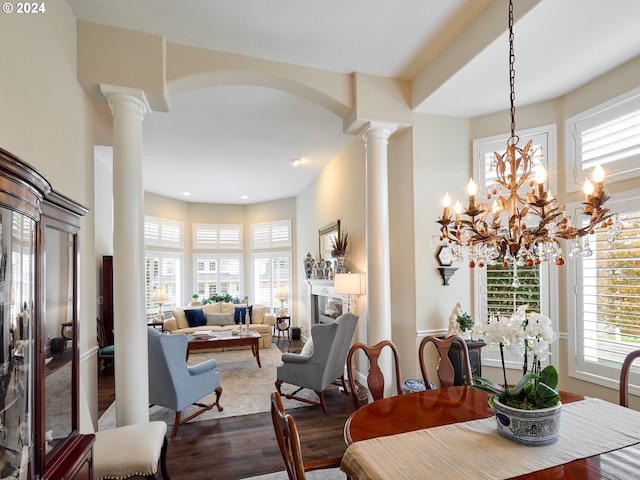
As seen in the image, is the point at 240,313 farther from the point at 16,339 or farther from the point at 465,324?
the point at 16,339

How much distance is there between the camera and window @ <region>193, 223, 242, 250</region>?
9.15 meters

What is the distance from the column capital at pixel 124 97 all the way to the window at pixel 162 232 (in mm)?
5180

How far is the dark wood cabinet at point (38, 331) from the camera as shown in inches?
44.4

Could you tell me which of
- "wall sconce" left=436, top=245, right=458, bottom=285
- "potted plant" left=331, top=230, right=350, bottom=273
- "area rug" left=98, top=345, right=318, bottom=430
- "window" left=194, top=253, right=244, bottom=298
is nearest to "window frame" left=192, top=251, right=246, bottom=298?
"window" left=194, top=253, right=244, bottom=298

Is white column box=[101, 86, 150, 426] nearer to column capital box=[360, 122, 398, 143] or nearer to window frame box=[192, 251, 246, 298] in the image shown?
column capital box=[360, 122, 398, 143]

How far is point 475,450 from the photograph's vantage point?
1481 millimetres

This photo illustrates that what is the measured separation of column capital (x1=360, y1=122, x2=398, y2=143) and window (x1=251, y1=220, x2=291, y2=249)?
5490mm

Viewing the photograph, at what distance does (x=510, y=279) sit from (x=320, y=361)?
7.25 feet

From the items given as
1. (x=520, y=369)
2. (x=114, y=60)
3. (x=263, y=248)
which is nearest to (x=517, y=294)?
(x=520, y=369)

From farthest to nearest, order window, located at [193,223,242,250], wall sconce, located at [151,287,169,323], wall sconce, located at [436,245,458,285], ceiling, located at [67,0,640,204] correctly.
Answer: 1. window, located at [193,223,242,250]
2. wall sconce, located at [151,287,169,323]
3. wall sconce, located at [436,245,458,285]
4. ceiling, located at [67,0,640,204]

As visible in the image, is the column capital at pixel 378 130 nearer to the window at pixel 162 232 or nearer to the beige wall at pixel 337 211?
the beige wall at pixel 337 211

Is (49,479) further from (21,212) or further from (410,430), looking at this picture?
(410,430)

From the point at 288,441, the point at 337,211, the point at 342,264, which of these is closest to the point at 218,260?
the point at 337,211

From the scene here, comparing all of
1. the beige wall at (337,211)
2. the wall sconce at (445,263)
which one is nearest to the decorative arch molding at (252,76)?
the beige wall at (337,211)
